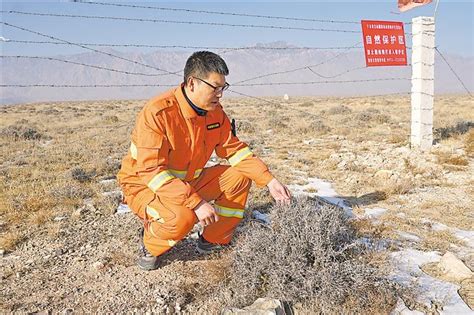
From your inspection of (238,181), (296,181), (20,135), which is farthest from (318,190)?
(20,135)

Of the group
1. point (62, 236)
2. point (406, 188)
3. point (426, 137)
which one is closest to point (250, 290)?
point (62, 236)

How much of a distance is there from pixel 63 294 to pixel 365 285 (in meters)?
1.97

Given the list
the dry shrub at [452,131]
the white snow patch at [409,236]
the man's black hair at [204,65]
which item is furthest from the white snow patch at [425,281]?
the dry shrub at [452,131]

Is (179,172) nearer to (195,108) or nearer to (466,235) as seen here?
(195,108)

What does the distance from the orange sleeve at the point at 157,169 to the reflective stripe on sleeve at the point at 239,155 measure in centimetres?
69

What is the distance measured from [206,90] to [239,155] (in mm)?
713

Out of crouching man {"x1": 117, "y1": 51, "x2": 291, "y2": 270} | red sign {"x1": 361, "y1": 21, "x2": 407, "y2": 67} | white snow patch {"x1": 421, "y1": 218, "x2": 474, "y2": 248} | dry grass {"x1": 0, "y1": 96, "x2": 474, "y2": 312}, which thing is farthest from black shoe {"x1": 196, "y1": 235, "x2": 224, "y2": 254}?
red sign {"x1": 361, "y1": 21, "x2": 407, "y2": 67}

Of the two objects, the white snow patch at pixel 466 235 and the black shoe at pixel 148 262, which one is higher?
the black shoe at pixel 148 262

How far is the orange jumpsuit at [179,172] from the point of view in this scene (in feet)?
8.31

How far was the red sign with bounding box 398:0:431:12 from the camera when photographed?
23.5 ft

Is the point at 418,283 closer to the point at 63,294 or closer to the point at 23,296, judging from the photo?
the point at 63,294

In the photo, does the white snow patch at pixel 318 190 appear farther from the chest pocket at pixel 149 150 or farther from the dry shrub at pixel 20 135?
the dry shrub at pixel 20 135

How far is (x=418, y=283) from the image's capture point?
2609mm

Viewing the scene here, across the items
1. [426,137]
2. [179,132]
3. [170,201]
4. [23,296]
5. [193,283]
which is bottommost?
[426,137]
